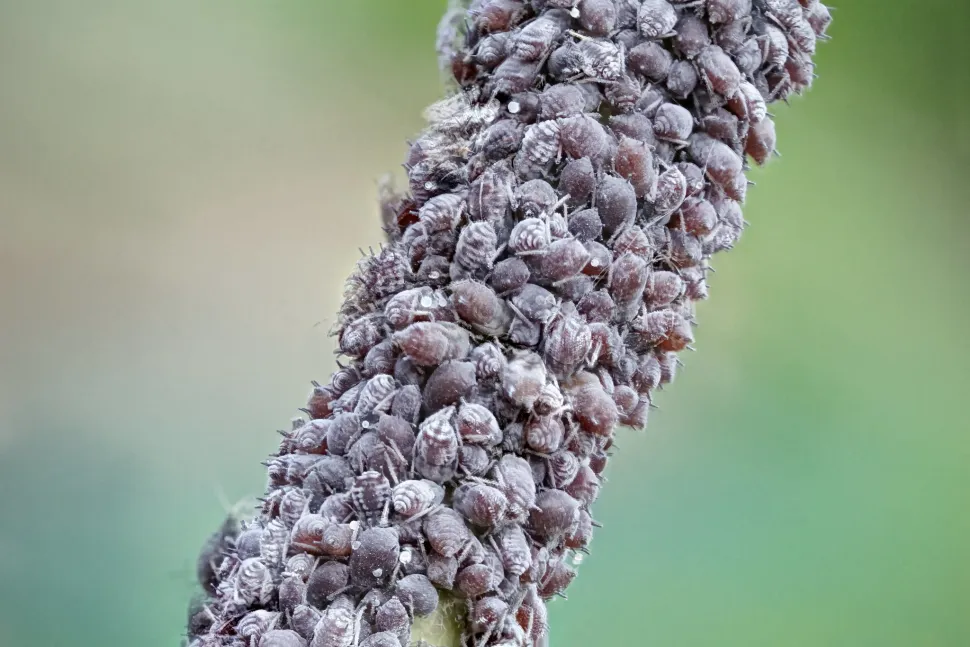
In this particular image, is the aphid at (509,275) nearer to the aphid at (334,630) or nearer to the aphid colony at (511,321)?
the aphid colony at (511,321)

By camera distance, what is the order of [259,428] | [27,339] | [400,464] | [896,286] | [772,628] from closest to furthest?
[400,464], [27,339], [259,428], [772,628], [896,286]

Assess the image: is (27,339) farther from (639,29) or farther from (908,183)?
(908,183)

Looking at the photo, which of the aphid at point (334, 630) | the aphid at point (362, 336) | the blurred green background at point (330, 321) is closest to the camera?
the aphid at point (334, 630)

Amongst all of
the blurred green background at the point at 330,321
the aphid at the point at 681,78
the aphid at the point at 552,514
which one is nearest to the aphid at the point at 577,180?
the aphid at the point at 681,78

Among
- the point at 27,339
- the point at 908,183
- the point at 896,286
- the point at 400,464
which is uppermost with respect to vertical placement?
the point at 908,183

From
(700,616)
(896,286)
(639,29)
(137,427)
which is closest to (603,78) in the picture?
(639,29)

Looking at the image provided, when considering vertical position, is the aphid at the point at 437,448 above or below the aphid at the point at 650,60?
Answer: below
